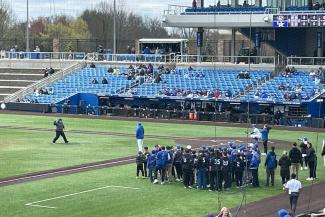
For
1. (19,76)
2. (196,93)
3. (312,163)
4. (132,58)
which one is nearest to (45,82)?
(19,76)

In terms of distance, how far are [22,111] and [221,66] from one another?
55.8ft

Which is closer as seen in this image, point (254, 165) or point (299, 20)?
point (254, 165)

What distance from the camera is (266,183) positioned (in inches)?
1137

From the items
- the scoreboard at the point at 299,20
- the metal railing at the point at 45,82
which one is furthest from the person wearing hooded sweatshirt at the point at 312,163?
the metal railing at the point at 45,82

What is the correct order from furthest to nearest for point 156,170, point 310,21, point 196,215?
point 310,21 → point 156,170 → point 196,215

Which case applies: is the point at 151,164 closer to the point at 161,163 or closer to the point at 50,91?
the point at 161,163

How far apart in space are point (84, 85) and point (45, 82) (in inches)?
199

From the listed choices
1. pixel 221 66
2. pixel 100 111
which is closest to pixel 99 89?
pixel 100 111

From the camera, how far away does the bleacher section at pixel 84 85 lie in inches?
2559

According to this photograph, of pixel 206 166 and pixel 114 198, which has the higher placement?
pixel 206 166

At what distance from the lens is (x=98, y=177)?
29844 millimetres

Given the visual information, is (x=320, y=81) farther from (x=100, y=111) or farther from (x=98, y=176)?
(x=98, y=176)

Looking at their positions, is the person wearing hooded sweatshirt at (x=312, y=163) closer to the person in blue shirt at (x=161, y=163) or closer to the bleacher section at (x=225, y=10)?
the person in blue shirt at (x=161, y=163)

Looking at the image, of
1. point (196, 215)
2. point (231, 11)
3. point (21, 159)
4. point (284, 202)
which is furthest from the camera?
point (231, 11)
